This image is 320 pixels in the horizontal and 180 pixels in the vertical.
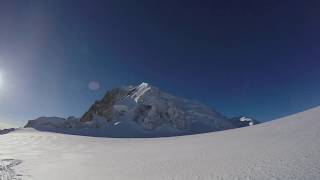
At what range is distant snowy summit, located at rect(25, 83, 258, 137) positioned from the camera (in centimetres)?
10794

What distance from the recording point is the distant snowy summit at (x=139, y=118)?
107938mm

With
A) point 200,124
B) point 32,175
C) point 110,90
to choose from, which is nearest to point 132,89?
point 110,90

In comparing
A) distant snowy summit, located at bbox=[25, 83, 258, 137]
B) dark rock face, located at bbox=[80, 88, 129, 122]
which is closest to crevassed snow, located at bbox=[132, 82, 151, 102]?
distant snowy summit, located at bbox=[25, 83, 258, 137]

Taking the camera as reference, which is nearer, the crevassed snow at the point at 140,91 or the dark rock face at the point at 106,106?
the dark rock face at the point at 106,106

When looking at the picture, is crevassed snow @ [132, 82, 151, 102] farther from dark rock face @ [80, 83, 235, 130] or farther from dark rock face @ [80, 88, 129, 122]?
dark rock face @ [80, 88, 129, 122]

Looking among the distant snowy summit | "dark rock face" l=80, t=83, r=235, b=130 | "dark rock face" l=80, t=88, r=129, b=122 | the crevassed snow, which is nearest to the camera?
the distant snowy summit

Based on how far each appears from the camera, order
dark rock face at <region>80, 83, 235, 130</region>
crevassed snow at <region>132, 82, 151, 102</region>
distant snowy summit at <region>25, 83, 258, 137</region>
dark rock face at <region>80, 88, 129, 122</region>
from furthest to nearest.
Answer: crevassed snow at <region>132, 82, 151, 102</region> < dark rock face at <region>80, 88, 129, 122</region> < dark rock face at <region>80, 83, 235, 130</region> < distant snowy summit at <region>25, 83, 258, 137</region>

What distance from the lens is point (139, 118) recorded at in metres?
123

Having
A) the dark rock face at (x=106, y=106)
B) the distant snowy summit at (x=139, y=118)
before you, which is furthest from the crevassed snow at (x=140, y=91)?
the dark rock face at (x=106, y=106)

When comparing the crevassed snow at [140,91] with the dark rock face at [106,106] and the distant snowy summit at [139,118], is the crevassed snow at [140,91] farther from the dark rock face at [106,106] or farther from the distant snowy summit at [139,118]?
the dark rock face at [106,106]

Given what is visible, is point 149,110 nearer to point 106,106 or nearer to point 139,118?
point 139,118

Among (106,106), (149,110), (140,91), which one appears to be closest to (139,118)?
(149,110)

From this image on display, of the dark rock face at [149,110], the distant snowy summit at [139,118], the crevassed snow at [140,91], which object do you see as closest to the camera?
the distant snowy summit at [139,118]

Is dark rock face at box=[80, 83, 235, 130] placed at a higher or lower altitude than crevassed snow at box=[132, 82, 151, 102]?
lower
